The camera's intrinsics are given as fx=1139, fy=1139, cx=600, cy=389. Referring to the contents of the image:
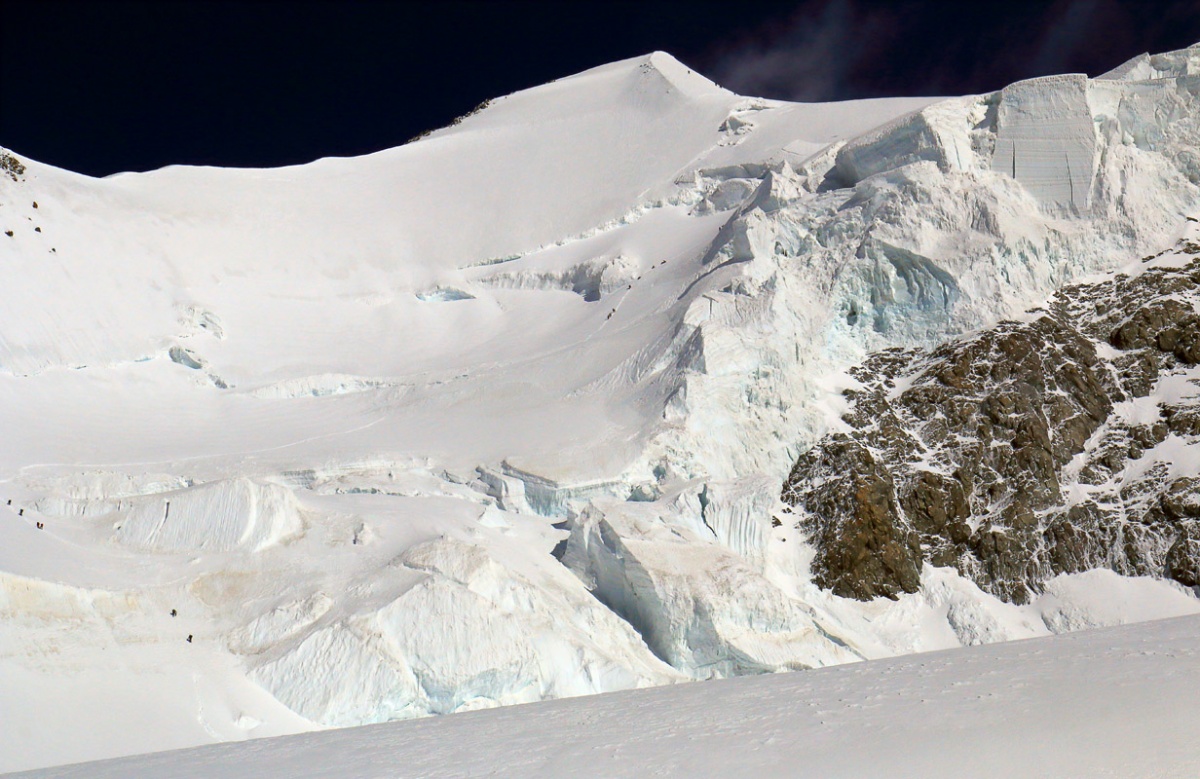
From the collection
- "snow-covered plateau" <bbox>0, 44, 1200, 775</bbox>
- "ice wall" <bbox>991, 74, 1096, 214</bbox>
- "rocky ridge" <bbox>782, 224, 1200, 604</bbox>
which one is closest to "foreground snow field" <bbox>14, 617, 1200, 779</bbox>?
"snow-covered plateau" <bbox>0, 44, 1200, 775</bbox>

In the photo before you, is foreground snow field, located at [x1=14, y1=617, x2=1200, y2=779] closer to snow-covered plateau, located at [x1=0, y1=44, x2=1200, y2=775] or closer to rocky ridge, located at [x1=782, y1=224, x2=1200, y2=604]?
snow-covered plateau, located at [x1=0, y1=44, x2=1200, y2=775]

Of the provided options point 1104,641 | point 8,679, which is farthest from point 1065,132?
point 8,679

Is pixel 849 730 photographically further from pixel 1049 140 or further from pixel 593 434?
pixel 1049 140

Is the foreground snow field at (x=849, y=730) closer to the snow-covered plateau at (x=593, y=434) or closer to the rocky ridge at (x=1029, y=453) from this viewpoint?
the snow-covered plateau at (x=593, y=434)

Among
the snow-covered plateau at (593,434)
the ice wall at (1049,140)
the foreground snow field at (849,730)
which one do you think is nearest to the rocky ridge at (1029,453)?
the snow-covered plateau at (593,434)

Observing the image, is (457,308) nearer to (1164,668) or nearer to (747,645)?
(747,645)
